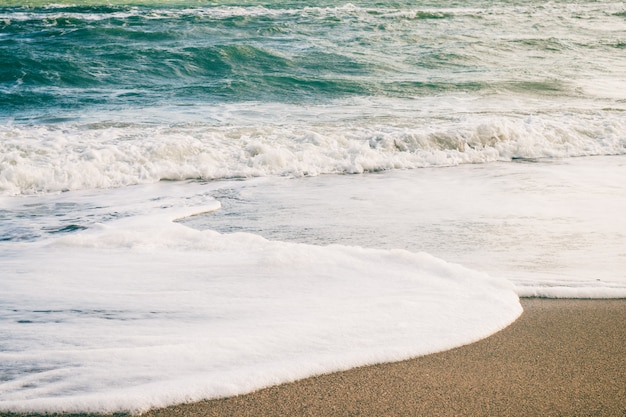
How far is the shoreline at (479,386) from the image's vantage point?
2309mm

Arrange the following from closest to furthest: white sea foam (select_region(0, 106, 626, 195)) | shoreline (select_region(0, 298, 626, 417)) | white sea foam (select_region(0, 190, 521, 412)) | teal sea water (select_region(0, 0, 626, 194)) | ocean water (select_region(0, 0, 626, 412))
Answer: shoreline (select_region(0, 298, 626, 417)), white sea foam (select_region(0, 190, 521, 412)), ocean water (select_region(0, 0, 626, 412)), white sea foam (select_region(0, 106, 626, 195)), teal sea water (select_region(0, 0, 626, 194))

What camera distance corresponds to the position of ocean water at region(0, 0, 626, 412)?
9.04 feet

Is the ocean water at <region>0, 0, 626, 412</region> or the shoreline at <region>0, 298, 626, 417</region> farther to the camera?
the ocean water at <region>0, 0, 626, 412</region>

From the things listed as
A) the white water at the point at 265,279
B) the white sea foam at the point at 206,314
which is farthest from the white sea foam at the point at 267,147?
the white sea foam at the point at 206,314

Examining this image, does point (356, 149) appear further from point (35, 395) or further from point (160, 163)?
point (35, 395)

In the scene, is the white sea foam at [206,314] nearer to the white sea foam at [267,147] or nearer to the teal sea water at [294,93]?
the white sea foam at [267,147]

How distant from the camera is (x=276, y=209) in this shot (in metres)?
5.45

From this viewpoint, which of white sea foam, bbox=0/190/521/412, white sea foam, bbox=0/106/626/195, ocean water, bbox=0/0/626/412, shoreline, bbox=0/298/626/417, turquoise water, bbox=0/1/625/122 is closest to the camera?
shoreline, bbox=0/298/626/417

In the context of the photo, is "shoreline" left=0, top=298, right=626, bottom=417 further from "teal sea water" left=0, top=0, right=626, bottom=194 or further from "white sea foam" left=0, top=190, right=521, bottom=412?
"teal sea water" left=0, top=0, right=626, bottom=194

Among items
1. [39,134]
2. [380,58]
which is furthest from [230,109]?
[380,58]

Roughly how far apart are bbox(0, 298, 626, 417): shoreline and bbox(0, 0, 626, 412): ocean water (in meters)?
0.08

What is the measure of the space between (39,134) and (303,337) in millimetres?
6794

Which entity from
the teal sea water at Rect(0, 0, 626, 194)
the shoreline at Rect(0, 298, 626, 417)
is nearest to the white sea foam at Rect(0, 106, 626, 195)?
the teal sea water at Rect(0, 0, 626, 194)

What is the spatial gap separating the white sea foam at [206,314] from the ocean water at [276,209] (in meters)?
0.01
